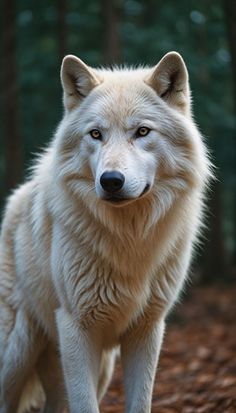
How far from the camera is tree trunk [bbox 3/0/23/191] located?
39.3 ft

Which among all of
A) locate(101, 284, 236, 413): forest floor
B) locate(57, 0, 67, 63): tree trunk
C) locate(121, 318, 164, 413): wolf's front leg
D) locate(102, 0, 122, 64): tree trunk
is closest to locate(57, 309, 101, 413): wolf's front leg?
locate(121, 318, 164, 413): wolf's front leg

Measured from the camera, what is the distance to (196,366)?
26.1 feet

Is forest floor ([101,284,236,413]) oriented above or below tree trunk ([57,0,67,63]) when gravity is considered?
below

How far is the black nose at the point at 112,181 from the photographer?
3930mm

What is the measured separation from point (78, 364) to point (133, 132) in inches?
69.4

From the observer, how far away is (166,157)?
4.39m

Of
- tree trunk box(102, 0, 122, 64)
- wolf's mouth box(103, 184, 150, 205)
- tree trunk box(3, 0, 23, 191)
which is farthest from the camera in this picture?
tree trunk box(3, 0, 23, 191)

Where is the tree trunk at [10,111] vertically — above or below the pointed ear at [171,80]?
below

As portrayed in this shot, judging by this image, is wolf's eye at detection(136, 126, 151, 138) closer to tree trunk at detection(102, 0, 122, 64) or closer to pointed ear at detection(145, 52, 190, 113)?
pointed ear at detection(145, 52, 190, 113)

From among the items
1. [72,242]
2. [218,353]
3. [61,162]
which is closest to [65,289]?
[72,242]

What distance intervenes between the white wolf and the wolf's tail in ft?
4.15

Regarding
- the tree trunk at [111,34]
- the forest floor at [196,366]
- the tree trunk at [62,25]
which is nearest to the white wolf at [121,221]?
the forest floor at [196,366]

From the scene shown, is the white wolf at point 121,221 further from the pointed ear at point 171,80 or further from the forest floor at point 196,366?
the forest floor at point 196,366

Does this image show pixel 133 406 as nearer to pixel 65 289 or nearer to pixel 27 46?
pixel 65 289
